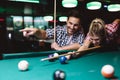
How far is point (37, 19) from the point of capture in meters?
7.35

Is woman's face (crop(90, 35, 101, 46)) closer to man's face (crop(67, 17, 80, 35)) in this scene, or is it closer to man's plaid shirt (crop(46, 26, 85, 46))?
man's plaid shirt (crop(46, 26, 85, 46))

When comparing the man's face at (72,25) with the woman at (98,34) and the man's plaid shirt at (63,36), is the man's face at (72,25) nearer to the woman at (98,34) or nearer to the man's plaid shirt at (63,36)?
the man's plaid shirt at (63,36)

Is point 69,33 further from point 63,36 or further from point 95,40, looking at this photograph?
point 95,40

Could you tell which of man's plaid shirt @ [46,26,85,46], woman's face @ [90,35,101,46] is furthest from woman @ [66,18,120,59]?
man's plaid shirt @ [46,26,85,46]

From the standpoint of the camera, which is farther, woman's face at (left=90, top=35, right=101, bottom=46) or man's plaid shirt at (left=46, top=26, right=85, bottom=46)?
man's plaid shirt at (left=46, top=26, right=85, bottom=46)

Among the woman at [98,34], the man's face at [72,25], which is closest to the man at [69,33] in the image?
the man's face at [72,25]

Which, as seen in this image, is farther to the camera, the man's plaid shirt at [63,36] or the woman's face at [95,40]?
the man's plaid shirt at [63,36]

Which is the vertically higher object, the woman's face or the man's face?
the man's face

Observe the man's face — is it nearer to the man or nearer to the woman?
the man

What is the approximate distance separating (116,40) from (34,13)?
9.46 ft

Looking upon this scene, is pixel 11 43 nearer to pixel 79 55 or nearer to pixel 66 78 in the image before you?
pixel 79 55

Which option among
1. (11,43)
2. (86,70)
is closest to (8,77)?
(86,70)

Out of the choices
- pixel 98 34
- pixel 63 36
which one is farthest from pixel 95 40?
pixel 63 36

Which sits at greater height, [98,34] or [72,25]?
[72,25]
